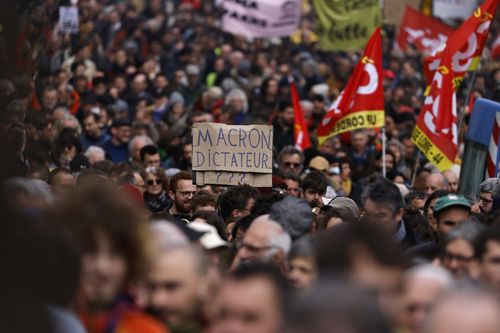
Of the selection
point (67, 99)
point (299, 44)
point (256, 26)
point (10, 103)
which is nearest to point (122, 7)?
point (299, 44)

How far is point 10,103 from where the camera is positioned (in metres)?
16.8

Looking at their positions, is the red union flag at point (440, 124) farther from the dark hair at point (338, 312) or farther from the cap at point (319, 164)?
the dark hair at point (338, 312)

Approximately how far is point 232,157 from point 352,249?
7.30 m

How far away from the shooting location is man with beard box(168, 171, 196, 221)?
42.9 feet

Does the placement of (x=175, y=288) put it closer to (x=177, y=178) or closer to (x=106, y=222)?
(x=106, y=222)

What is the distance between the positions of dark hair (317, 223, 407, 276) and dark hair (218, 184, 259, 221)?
5506mm

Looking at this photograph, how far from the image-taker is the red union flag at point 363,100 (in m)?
16.2

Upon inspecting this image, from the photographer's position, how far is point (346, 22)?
925 inches

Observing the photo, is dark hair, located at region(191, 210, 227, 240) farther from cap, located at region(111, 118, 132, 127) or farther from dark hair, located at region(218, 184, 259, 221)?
cap, located at region(111, 118, 132, 127)

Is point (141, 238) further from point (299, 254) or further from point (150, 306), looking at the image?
point (299, 254)

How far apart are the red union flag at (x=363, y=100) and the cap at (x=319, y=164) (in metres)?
0.45

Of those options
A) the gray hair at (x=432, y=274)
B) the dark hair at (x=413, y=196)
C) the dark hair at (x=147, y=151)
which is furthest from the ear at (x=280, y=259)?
the dark hair at (x=147, y=151)

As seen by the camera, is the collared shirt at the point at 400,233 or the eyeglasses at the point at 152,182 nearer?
the collared shirt at the point at 400,233

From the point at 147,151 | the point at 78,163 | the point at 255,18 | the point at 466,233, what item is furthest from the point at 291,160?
the point at 255,18
